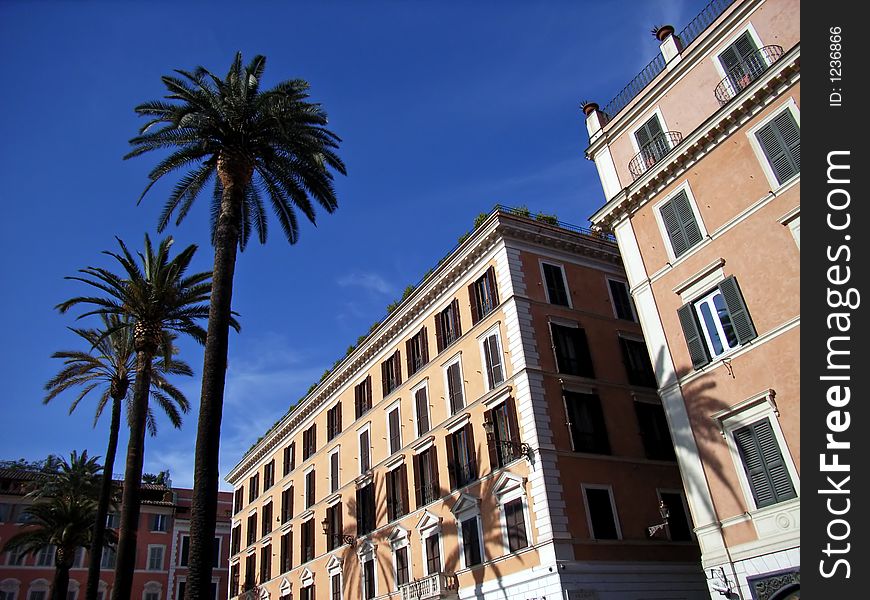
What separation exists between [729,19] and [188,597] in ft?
73.3

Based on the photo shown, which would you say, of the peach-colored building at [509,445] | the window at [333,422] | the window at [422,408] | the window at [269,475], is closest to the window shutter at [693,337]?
the peach-colored building at [509,445]

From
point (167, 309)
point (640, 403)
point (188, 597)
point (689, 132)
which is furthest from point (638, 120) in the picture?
point (167, 309)

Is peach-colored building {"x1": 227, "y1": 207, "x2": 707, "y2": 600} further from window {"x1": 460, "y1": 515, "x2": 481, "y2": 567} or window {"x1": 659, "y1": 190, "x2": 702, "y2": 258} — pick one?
window {"x1": 659, "y1": 190, "x2": 702, "y2": 258}

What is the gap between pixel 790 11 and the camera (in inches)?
706

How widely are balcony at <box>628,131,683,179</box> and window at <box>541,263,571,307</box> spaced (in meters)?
7.65

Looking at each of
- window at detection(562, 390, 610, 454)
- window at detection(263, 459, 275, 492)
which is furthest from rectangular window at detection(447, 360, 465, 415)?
window at detection(263, 459, 275, 492)

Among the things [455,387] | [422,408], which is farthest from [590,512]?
[422,408]

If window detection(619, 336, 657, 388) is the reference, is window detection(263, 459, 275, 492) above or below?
above

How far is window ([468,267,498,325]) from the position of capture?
94.1 feet

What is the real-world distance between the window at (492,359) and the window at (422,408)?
198 inches

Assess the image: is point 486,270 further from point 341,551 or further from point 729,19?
point 341,551

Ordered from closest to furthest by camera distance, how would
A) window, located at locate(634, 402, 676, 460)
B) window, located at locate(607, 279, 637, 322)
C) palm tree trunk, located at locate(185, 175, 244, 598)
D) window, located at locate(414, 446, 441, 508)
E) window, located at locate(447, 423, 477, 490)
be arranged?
palm tree trunk, located at locate(185, 175, 244, 598) < window, located at locate(634, 402, 676, 460) < window, located at locate(447, 423, 477, 490) < window, located at locate(414, 446, 441, 508) < window, located at locate(607, 279, 637, 322)

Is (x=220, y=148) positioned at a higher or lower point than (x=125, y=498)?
higher

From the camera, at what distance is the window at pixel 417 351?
33.0 m
